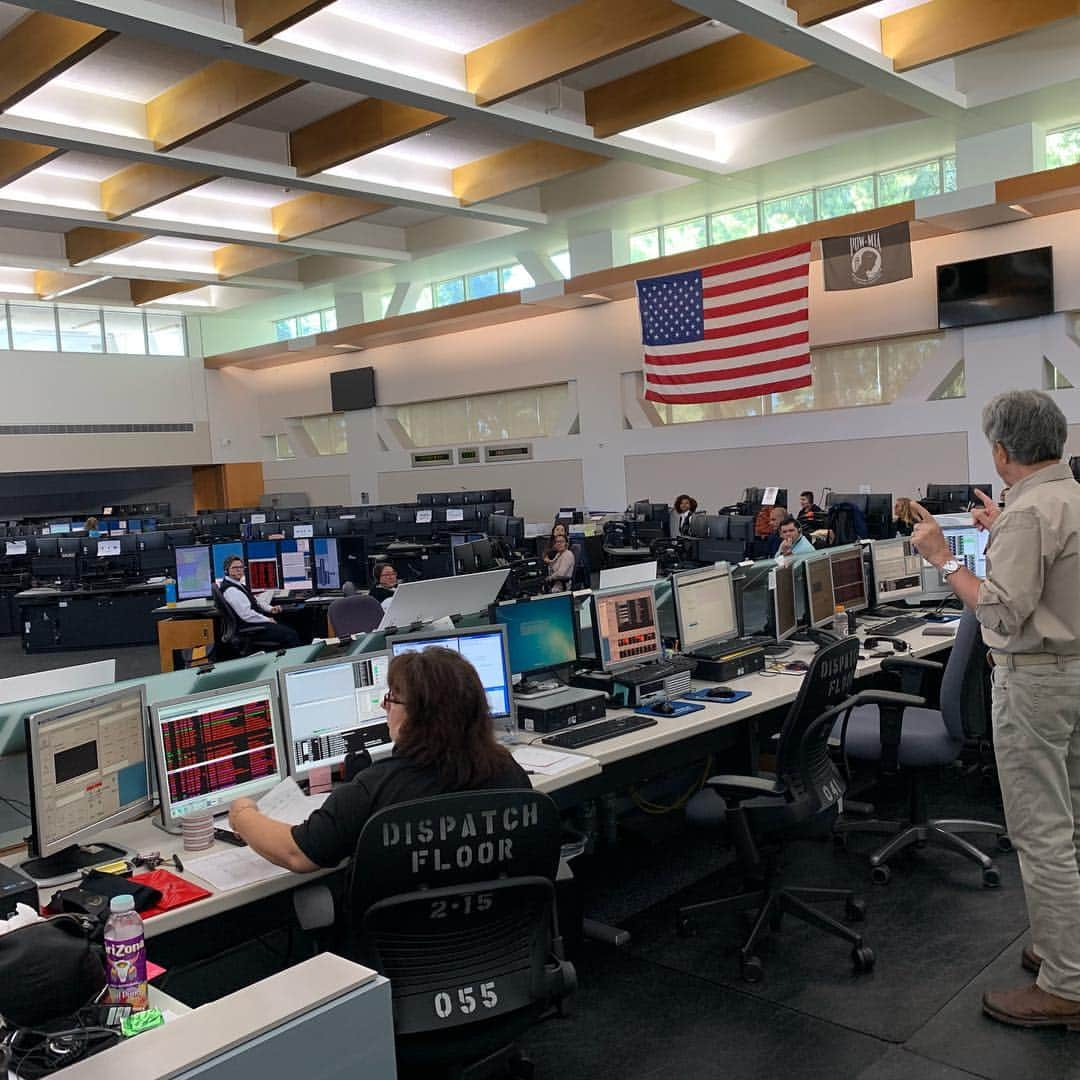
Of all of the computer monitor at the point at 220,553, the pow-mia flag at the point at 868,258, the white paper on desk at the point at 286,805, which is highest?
the pow-mia flag at the point at 868,258

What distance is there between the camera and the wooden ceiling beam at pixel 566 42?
6.75 m

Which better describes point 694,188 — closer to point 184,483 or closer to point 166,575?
point 166,575

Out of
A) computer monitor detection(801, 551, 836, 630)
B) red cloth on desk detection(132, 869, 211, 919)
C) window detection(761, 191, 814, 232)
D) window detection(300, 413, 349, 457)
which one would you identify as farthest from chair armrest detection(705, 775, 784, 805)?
window detection(300, 413, 349, 457)

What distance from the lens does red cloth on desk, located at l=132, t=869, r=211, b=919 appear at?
2.31 meters

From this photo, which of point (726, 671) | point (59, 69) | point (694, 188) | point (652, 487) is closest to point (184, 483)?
point (652, 487)

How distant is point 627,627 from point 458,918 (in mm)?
2239

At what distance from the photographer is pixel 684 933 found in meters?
3.48

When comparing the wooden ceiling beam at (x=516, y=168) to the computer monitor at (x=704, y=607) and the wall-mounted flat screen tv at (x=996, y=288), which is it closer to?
the wall-mounted flat screen tv at (x=996, y=288)

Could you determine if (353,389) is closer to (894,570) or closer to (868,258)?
(868,258)

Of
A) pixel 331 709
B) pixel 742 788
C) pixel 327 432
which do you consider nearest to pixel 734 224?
pixel 327 432

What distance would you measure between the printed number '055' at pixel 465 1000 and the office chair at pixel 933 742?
6.89ft

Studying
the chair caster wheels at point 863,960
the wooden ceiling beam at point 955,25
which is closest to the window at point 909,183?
the wooden ceiling beam at point 955,25

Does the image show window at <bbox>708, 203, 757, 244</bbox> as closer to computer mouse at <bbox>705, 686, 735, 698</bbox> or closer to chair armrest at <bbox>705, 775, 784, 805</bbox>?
computer mouse at <bbox>705, 686, 735, 698</bbox>

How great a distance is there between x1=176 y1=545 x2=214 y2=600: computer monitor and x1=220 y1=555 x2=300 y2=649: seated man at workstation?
49.0 inches
